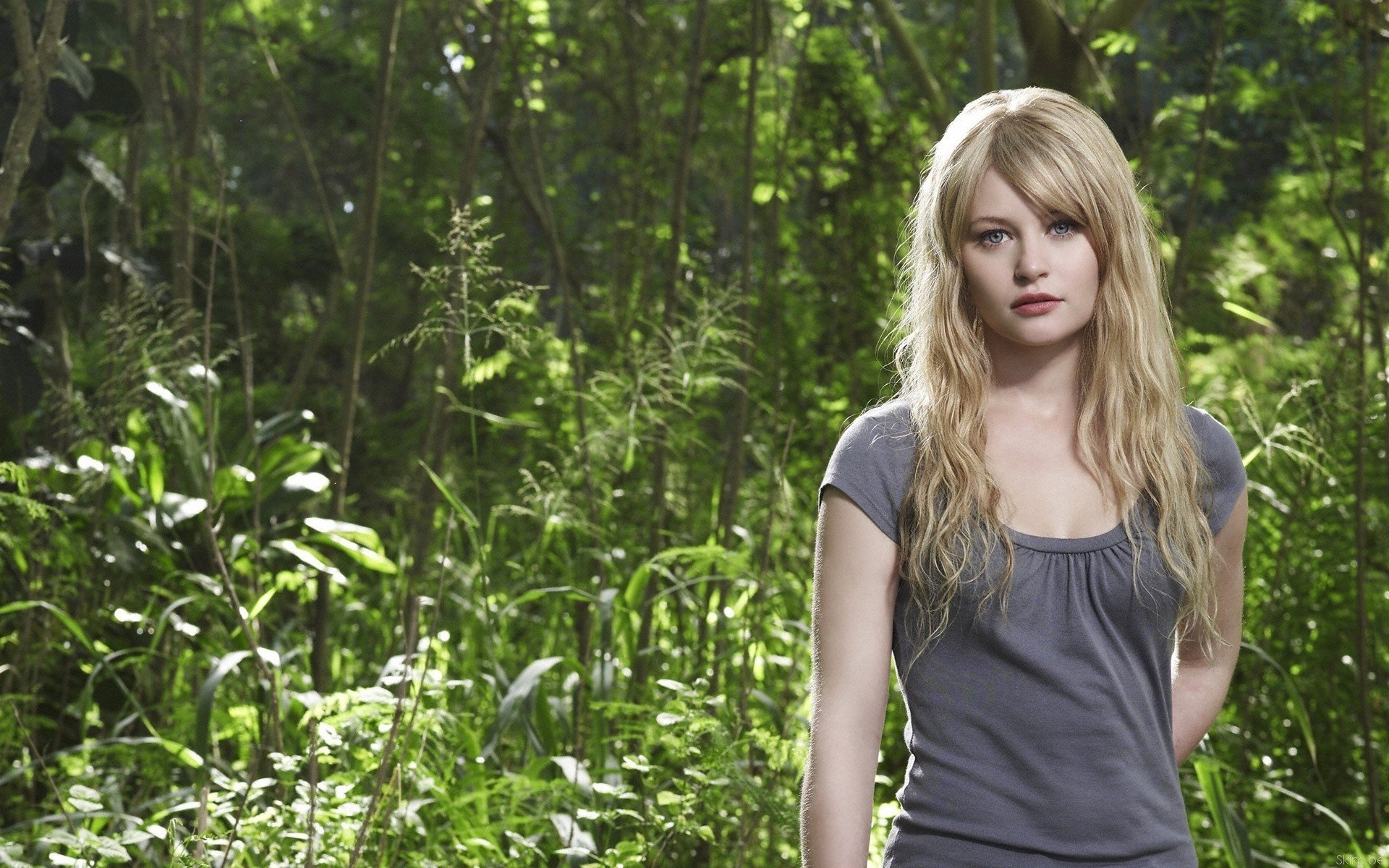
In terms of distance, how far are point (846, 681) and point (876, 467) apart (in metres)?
0.20

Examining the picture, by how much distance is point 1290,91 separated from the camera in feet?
11.3

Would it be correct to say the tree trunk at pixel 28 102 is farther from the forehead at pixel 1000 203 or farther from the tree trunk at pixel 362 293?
the forehead at pixel 1000 203

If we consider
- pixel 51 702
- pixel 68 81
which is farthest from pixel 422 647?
pixel 68 81

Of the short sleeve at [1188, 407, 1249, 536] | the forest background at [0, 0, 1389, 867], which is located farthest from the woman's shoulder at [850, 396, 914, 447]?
the forest background at [0, 0, 1389, 867]

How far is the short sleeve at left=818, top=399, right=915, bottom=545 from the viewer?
1252 millimetres

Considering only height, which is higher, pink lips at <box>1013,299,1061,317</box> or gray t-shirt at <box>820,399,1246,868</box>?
pink lips at <box>1013,299,1061,317</box>

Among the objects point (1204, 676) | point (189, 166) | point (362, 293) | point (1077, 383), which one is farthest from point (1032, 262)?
point (189, 166)

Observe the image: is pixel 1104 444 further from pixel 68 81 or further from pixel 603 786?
pixel 68 81

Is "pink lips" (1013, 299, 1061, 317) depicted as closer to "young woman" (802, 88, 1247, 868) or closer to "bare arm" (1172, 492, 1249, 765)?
"young woman" (802, 88, 1247, 868)

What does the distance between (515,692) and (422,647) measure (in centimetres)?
117

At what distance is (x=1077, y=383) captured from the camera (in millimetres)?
1347

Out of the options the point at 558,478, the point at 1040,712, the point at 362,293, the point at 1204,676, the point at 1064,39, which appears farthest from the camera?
the point at 1064,39

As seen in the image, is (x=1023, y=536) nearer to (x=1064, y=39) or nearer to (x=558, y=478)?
(x=558, y=478)

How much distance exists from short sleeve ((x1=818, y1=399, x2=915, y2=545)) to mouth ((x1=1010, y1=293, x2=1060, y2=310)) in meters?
0.16
